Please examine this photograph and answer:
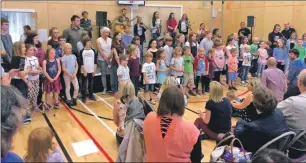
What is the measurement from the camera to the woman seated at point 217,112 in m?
4.61

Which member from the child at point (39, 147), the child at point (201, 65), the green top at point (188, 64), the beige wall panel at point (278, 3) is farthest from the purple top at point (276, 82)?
the beige wall panel at point (278, 3)

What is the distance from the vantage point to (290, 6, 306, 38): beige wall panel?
39.4ft

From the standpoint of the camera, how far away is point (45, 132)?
2678 millimetres

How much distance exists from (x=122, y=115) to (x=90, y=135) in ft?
3.29

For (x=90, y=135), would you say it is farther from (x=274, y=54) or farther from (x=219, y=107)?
(x=274, y=54)

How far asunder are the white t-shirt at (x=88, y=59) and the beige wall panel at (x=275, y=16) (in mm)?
8542

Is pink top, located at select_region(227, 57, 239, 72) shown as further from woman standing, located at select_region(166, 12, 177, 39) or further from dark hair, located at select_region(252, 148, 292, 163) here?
dark hair, located at select_region(252, 148, 292, 163)

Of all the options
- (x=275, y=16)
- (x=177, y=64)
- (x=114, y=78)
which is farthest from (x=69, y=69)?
(x=275, y=16)

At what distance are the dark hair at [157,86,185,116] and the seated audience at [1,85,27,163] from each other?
1.16m

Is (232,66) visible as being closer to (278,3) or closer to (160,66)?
(160,66)

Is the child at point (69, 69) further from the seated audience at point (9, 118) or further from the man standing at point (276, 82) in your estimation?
the seated audience at point (9, 118)

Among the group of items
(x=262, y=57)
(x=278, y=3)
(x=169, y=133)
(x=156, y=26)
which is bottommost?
(x=169, y=133)

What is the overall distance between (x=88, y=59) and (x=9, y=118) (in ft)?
16.5

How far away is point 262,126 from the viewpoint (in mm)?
3264
